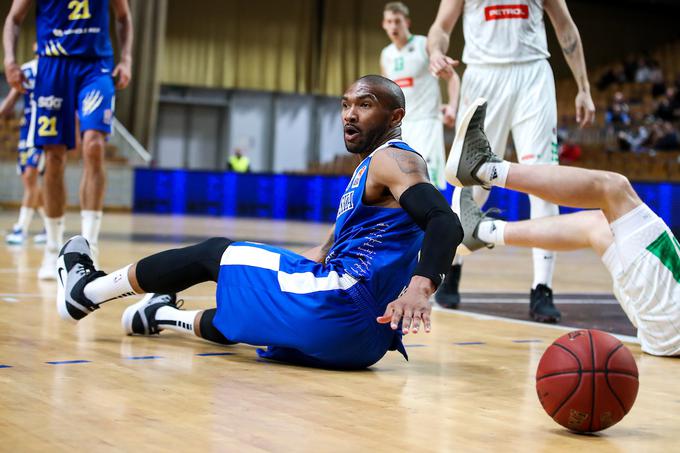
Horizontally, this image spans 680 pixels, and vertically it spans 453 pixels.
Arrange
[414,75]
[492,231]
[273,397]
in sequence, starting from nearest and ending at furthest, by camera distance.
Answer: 1. [273,397]
2. [492,231]
3. [414,75]

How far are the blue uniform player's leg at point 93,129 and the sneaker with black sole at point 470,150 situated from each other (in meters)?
2.90

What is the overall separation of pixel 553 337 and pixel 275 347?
1656 millimetres

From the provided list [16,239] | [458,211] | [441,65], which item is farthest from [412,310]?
[16,239]

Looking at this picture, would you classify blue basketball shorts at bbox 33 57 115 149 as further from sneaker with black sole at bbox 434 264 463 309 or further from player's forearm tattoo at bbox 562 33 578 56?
player's forearm tattoo at bbox 562 33 578 56

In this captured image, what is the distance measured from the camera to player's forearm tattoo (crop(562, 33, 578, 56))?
5977mm

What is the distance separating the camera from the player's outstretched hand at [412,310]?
9.20 feet

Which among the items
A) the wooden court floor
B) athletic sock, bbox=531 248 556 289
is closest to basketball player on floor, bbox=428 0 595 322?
athletic sock, bbox=531 248 556 289

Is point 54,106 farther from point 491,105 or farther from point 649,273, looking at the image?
point 649,273

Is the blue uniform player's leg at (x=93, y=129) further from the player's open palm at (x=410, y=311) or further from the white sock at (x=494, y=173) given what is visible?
the player's open palm at (x=410, y=311)

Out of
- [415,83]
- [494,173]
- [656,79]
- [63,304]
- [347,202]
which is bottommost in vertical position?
[63,304]

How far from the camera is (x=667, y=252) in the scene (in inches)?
162

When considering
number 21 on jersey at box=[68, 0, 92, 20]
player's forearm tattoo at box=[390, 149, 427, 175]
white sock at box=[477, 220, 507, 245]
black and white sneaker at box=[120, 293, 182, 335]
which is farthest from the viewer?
number 21 on jersey at box=[68, 0, 92, 20]

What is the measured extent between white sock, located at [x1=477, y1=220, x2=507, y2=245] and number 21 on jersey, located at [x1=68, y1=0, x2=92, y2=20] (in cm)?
309

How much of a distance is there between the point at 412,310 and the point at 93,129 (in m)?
4.11
